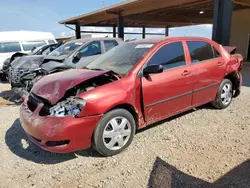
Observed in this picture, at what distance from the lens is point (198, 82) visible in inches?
174

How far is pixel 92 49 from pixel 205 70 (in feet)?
13.1

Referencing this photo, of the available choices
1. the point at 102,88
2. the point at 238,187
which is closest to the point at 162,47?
the point at 102,88

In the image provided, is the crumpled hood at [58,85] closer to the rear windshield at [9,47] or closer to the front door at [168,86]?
the front door at [168,86]

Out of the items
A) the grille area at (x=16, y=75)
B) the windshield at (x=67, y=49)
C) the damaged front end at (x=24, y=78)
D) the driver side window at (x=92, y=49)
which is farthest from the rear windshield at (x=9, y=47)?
the damaged front end at (x=24, y=78)

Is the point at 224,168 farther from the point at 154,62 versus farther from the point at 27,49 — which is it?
the point at 27,49

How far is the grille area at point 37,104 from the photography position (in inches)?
129

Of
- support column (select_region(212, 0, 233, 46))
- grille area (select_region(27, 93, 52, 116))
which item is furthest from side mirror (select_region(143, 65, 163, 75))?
support column (select_region(212, 0, 233, 46))

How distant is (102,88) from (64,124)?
27.2 inches

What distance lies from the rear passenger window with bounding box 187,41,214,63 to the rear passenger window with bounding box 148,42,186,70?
0.27 meters

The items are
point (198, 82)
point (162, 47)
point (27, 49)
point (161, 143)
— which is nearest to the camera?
point (161, 143)

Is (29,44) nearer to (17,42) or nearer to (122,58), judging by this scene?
(17,42)

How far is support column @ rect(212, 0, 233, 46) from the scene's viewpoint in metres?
8.92

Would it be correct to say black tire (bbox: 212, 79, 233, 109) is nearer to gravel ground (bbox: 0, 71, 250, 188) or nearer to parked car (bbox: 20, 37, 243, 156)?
parked car (bbox: 20, 37, 243, 156)

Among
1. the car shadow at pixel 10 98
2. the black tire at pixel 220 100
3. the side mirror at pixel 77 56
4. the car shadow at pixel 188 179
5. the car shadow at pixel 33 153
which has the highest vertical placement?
the side mirror at pixel 77 56
